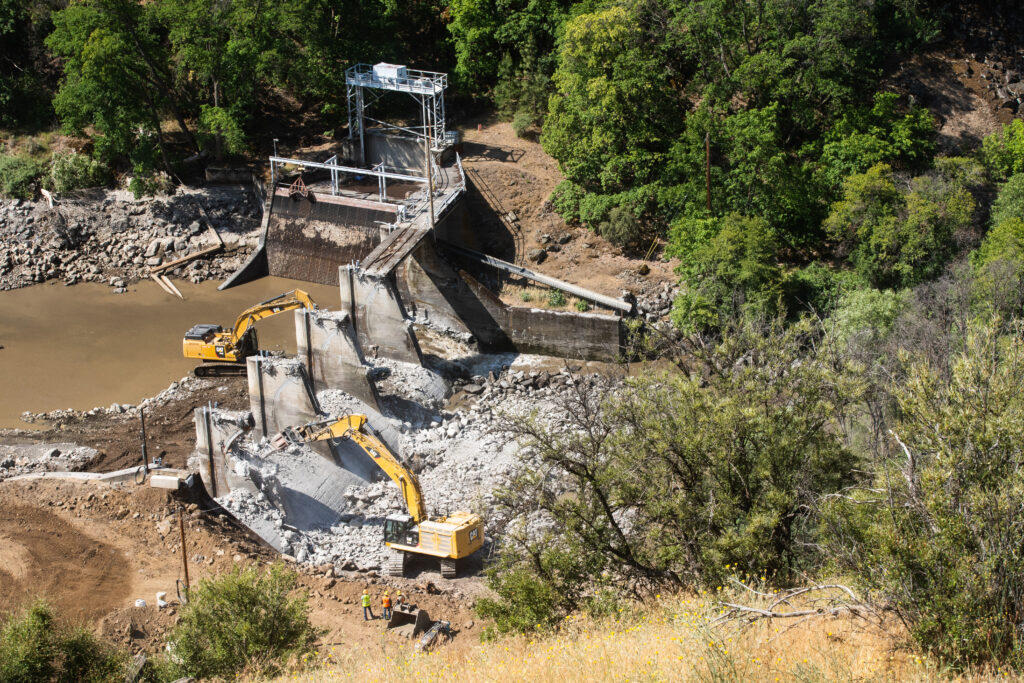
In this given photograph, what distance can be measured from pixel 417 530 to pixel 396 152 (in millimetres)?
20874

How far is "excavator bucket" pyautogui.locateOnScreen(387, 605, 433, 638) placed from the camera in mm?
20145

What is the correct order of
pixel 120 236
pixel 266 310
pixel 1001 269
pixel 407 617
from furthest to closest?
1. pixel 120 236
2. pixel 266 310
3. pixel 1001 269
4. pixel 407 617

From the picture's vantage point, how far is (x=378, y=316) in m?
30.0

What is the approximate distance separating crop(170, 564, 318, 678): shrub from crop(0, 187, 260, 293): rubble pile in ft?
69.6

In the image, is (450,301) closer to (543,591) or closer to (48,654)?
(543,591)

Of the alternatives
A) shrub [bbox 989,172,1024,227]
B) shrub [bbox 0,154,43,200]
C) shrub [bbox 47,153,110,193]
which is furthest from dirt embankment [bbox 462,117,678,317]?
shrub [bbox 0,154,43,200]

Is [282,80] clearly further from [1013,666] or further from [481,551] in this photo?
[1013,666]

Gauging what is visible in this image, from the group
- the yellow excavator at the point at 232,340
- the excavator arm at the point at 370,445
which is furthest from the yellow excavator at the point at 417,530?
the yellow excavator at the point at 232,340

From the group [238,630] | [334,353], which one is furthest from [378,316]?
[238,630]

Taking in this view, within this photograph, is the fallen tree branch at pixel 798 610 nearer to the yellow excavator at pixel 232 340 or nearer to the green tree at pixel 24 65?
the yellow excavator at pixel 232 340

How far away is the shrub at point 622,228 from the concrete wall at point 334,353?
1086 centimetres

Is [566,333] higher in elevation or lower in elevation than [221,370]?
higher

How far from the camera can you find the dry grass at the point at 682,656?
38.6ft

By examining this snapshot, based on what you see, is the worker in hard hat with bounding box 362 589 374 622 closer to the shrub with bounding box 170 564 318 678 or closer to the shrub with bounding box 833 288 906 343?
the shrub with bounding box 170 564 318 678
